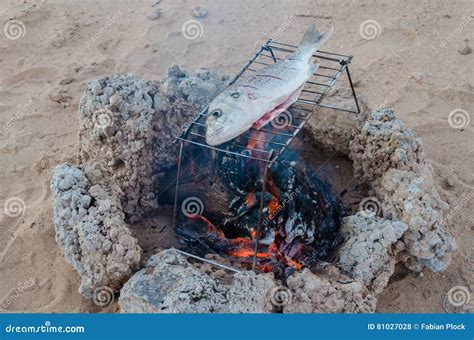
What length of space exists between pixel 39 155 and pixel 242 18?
3.08m

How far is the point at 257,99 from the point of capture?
3494 mm

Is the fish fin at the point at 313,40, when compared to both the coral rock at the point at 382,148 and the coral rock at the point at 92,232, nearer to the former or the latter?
the coral rock at the point at 382,148
